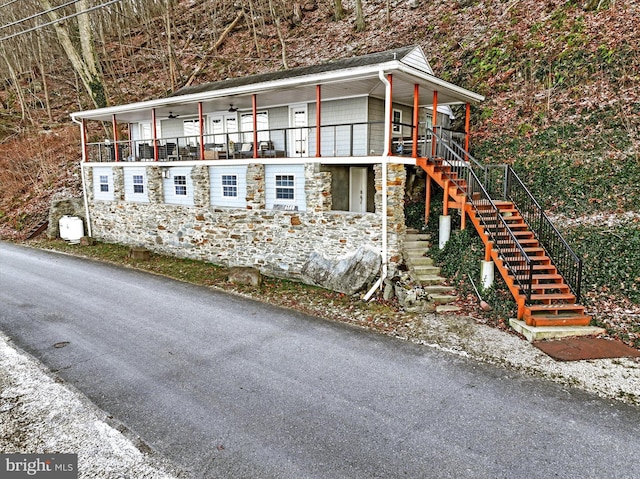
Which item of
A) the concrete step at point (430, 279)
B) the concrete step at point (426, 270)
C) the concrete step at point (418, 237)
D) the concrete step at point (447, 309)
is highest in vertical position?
the concrete step at point (418, 237)

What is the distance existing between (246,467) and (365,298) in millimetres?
6607

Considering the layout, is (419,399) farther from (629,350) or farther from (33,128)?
(33,128)

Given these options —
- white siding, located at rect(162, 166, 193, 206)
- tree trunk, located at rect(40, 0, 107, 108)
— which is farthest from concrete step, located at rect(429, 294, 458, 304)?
tree trunk, located at rect(40, 0, 107, 108)

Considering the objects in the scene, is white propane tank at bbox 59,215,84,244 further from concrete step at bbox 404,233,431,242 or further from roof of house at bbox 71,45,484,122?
concrete step at bbox 404,233,431,242

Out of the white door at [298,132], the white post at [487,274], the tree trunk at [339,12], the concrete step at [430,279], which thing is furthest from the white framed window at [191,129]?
the tree trunk at [339,12]

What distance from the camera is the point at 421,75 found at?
1128cm

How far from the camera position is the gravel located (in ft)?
16.9

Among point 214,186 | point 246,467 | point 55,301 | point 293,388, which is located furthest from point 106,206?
point 246,467

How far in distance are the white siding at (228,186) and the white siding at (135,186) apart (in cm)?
416

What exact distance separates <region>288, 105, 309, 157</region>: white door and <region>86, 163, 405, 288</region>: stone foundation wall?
8.10ft

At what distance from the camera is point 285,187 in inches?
531

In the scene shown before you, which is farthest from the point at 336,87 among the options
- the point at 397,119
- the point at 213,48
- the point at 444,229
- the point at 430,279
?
the point at 213,48

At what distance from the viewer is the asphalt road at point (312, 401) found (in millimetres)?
5047

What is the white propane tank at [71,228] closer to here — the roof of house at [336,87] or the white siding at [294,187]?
the roof of house at [336,87]
